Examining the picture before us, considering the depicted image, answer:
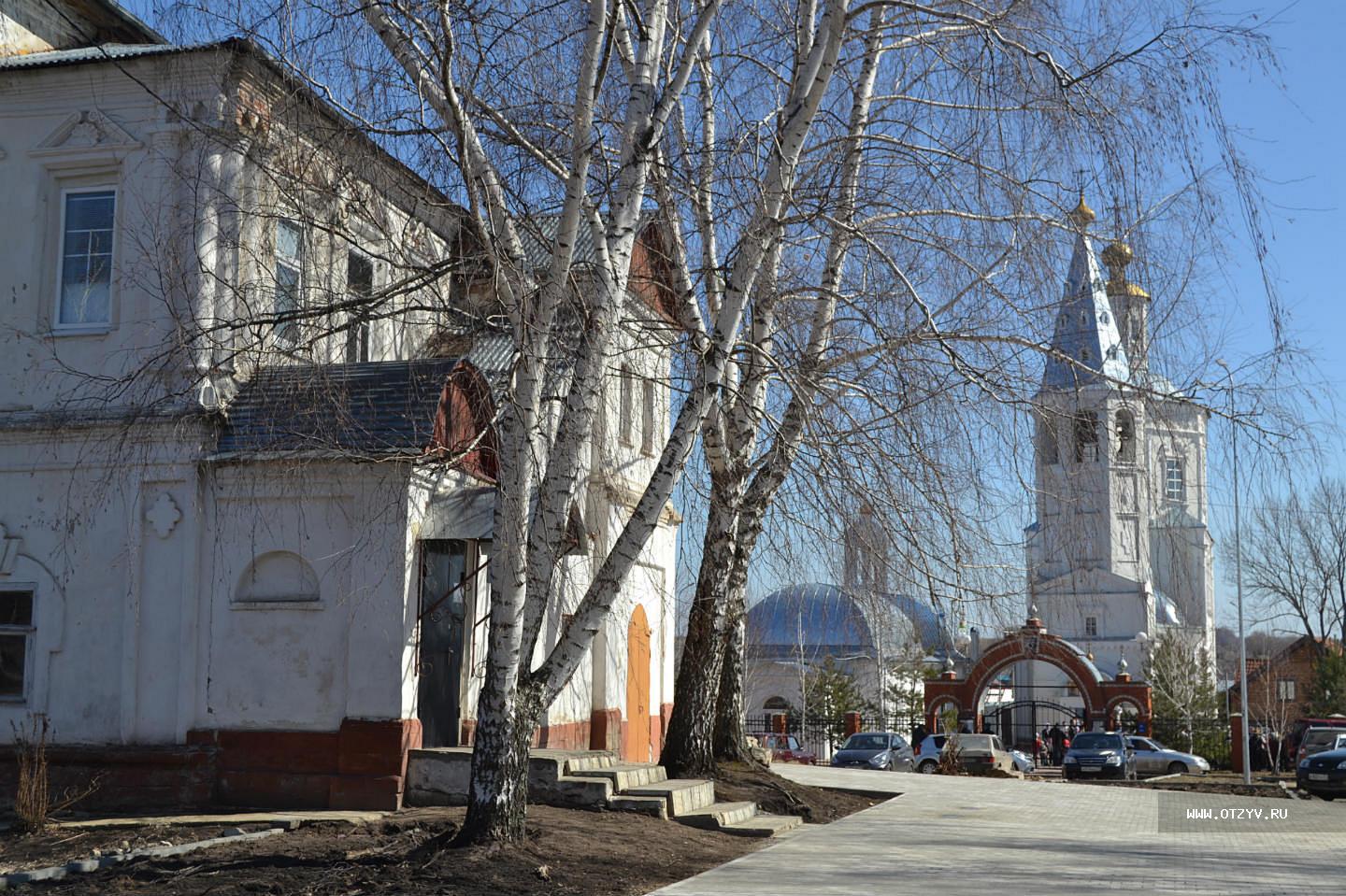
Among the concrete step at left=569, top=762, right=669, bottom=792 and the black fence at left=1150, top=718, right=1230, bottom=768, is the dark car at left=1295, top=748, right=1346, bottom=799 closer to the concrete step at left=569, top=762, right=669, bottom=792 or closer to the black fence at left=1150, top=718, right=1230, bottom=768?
the concrete step at left=569, top=762, right=669, bottom=792

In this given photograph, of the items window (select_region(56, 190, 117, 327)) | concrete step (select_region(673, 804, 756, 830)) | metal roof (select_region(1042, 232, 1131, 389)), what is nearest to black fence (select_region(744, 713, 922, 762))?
concrete step (select_region(673, 804, 756, 830))

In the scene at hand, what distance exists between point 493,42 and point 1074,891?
7.68m

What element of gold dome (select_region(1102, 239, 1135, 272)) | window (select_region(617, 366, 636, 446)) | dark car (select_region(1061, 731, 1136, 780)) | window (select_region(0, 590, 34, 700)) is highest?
window (select_region(617, 366, 636, 446))

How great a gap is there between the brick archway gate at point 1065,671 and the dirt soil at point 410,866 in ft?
125

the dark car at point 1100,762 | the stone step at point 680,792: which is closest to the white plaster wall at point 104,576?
the stone step at point 680,792

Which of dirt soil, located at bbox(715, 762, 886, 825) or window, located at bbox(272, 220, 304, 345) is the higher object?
window, located at bbox(272, 220, 304, 345)

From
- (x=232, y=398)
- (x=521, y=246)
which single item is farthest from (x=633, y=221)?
(x=232, y=398)

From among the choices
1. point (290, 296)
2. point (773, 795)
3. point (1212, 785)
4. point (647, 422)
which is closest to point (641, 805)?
point (773, 795)

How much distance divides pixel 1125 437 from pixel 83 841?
9.49 metres

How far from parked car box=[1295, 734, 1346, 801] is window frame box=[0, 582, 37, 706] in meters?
23.1

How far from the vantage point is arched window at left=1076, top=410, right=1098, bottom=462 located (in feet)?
37.0

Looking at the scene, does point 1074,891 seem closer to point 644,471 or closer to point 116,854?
point 116,854

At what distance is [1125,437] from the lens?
1077cm

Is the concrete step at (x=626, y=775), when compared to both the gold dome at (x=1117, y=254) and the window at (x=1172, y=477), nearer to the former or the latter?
the window at (x=1172, y=477)
